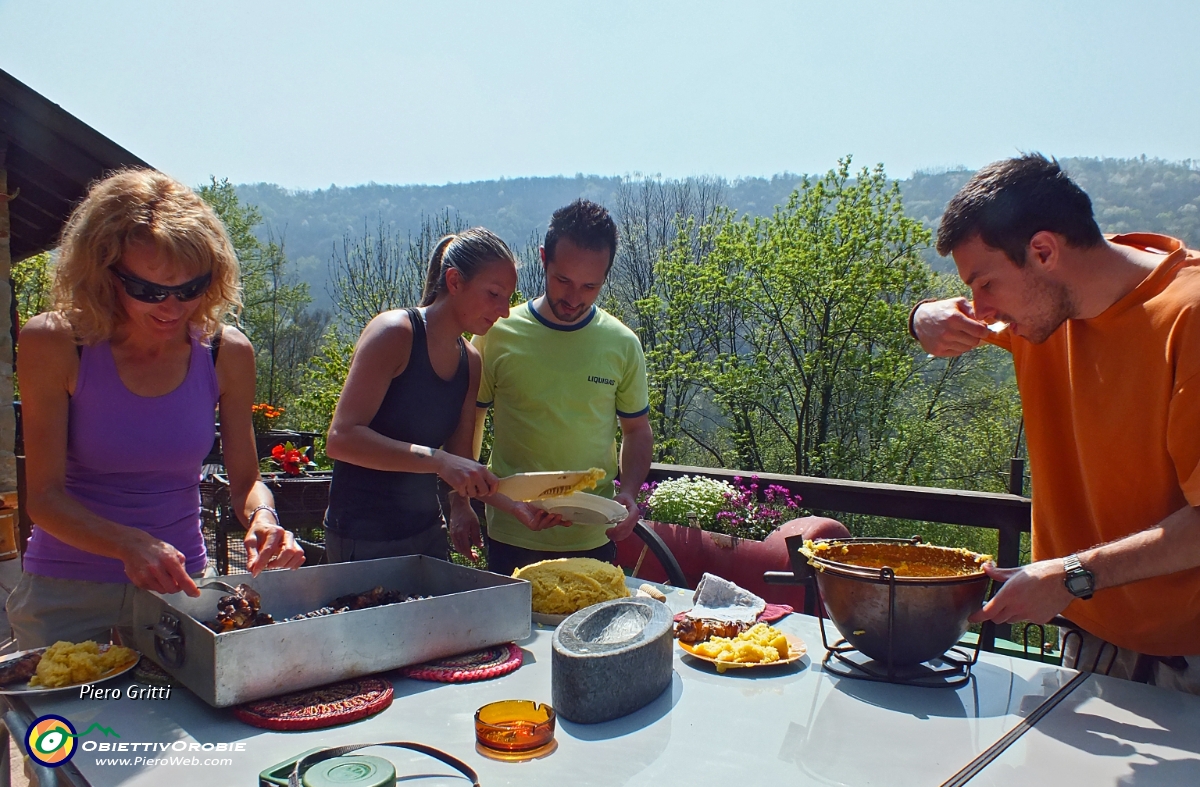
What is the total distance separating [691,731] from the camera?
1421 millimetres

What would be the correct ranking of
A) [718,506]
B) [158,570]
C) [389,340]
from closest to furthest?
[158,570]
[389,340]
[718,506]

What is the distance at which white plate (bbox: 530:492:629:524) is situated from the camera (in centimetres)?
242

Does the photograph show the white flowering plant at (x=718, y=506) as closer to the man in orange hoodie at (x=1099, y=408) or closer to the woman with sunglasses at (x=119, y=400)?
the man in orange hoodie at (x=1099, y=408)

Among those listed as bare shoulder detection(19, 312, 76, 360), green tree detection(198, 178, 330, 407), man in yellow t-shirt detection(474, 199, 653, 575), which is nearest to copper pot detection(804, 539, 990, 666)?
man in yellow t-shirt detection(474, 199, 653, 575)

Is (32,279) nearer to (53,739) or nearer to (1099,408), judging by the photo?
(53,739)

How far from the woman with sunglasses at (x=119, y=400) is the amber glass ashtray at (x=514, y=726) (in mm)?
699

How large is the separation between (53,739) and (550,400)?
1.81 m

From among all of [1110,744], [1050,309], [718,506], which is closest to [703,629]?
[1110,744]

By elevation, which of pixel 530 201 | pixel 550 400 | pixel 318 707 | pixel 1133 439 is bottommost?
pixel 318 707

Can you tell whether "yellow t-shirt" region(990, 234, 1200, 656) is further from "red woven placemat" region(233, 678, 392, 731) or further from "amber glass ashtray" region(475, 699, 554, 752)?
"red woven placemat" region(233, 678, 392, 731)

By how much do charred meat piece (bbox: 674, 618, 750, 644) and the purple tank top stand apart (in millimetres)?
1257

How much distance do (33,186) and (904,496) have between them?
8.07 m

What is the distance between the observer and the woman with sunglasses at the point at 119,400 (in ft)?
5.60

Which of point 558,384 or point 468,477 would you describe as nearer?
point 468,477
